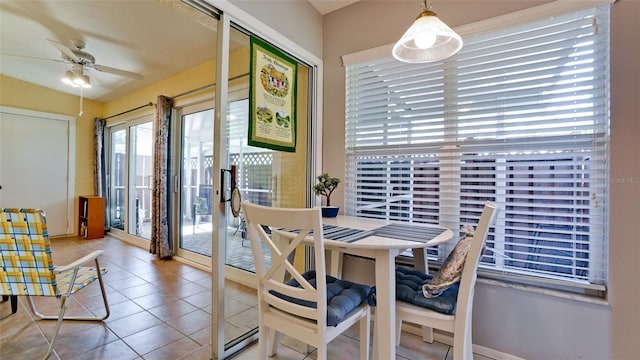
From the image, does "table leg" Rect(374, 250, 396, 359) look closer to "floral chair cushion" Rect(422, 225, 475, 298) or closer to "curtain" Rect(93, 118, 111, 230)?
"floral chair cushion" Rect(422, 225, 475, 298)

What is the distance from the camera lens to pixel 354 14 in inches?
88.9

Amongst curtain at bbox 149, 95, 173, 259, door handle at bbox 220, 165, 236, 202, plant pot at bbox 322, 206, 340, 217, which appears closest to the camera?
door handle at bbox 220, 165, 236, 202

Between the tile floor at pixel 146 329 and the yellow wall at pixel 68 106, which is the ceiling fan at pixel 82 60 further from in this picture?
the tile floor at pixel 146 329

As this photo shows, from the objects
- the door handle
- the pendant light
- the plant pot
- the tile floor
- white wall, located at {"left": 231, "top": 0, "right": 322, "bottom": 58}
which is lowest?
the tile floor

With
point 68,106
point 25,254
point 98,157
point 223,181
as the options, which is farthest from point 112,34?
point 98,157

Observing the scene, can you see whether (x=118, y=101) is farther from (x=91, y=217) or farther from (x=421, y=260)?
(x=421, y=260)

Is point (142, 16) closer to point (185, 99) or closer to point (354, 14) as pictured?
point (185, 99)

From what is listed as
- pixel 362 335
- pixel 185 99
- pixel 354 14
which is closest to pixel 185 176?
pixel 185 99

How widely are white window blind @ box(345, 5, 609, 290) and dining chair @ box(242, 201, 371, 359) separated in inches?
36.1

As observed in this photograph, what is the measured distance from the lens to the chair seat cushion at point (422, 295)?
127 centimetres

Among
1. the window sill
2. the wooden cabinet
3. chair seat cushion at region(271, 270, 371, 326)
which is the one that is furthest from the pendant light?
the wooden cabinet

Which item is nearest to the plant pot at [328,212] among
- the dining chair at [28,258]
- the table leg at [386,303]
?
the table leg at [386,303]

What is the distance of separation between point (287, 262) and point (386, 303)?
1.67 feet

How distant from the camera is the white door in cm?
396
